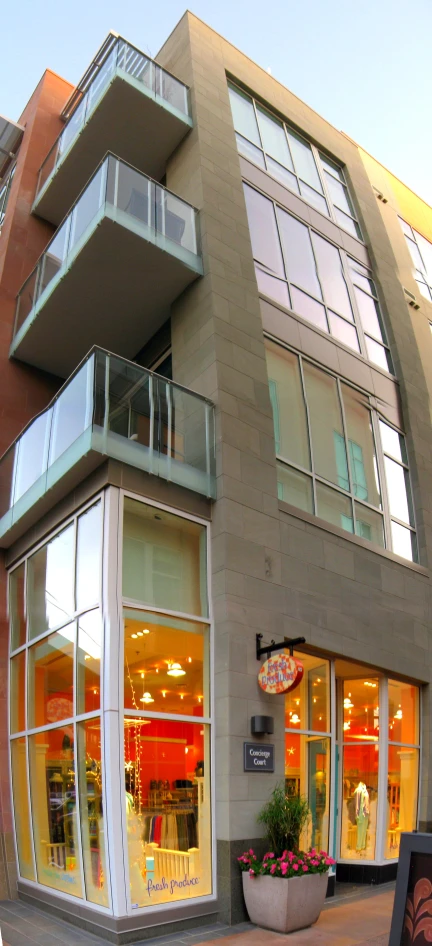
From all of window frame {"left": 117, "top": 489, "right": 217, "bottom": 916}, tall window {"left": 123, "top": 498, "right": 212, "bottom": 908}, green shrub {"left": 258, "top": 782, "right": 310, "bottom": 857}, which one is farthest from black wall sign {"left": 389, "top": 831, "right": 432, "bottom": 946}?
green shrub {"left": 258, "top": 782, "right": 310, "bottom": 857}

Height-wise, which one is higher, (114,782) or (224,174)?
(224,174)

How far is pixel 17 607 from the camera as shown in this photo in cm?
1236

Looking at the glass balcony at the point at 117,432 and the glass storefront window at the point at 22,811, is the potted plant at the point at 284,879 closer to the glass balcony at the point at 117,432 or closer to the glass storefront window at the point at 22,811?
the glass storefront window at the point at 22,811

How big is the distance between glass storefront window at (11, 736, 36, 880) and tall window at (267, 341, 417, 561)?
591 centimetres

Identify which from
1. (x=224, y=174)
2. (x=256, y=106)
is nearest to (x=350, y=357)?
(x=224, y=174)

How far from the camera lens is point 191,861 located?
360 inches

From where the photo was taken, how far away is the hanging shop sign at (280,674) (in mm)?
9281

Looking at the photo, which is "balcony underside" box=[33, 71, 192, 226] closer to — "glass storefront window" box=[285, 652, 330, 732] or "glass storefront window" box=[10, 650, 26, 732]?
"glass storefront window" box=[10, 650, 26, 732]

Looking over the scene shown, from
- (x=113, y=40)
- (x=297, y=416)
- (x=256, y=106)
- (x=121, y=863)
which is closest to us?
(x=121, y=863)

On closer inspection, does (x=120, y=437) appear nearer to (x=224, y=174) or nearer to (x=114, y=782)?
(x=114, y=782)

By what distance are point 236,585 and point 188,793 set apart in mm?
2800

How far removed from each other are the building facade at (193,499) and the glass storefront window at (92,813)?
1.7 inches

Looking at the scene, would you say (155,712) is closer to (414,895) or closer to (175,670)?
(175,670)

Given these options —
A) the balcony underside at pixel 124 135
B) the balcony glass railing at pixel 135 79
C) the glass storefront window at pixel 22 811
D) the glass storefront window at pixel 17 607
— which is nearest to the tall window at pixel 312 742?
the glass storefront window at pixel 22 811
